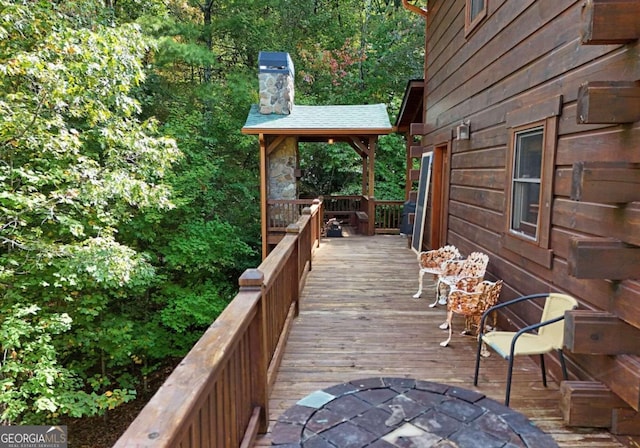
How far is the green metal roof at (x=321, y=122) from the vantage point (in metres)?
8.59

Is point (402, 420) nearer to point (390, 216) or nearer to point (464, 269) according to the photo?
point (464, 269)

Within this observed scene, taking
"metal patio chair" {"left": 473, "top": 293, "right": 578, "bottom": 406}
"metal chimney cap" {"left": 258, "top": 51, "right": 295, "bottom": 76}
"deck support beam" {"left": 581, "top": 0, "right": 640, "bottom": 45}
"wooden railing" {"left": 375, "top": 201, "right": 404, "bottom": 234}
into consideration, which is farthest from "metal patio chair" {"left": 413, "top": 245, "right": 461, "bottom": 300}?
"metal chimney cap" {"left": 258, "top": 51, "right": 295, "bottom": 76}

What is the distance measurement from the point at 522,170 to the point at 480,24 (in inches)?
79.6

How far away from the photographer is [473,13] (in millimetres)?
4859

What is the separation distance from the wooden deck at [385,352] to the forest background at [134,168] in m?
3.52

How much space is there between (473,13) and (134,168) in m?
5.51

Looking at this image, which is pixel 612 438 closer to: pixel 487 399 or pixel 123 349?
pixel 487 399

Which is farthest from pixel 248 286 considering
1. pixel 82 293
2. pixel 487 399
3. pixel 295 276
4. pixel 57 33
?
pixel 82 293

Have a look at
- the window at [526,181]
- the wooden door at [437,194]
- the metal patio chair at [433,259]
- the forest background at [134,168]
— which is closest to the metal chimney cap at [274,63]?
the forest background at [134,168]

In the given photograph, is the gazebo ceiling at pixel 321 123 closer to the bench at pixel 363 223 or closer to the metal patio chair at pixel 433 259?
the bench at pixel 363 223

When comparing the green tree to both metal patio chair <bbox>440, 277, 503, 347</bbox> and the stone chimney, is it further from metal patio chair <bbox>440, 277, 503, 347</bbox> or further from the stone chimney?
metal patio chair <bbox>440, 277, 503, 347</bbox>

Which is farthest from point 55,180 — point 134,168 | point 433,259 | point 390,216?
point 390,216

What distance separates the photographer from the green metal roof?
8.59 metres

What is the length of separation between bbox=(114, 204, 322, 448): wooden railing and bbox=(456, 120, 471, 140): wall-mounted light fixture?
298 centimetres
